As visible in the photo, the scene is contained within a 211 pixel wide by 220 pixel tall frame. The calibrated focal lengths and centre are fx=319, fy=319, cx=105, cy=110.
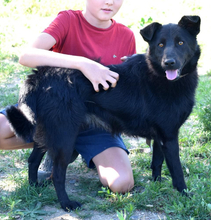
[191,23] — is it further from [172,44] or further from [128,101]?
[128,101]

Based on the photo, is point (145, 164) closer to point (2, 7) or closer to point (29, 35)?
point (29, 35)

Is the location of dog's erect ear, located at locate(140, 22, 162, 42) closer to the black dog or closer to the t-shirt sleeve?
the black dog

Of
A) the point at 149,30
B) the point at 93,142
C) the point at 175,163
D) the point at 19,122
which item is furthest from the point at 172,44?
the point at 19,122

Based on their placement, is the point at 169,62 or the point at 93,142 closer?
the point at 169,62

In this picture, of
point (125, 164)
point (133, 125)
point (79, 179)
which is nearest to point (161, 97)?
point (133, 125)

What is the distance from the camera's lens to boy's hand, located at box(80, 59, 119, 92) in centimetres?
241

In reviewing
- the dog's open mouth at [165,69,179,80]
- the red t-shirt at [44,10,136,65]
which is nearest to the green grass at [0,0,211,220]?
the dog's open mouth at [165,69,179,80]

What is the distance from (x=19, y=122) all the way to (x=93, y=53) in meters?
0.98

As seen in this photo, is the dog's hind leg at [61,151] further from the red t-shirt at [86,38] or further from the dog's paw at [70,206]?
the red t-shirt at [86,38]

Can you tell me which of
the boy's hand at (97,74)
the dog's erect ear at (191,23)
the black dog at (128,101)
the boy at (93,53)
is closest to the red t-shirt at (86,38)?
the boy at (93,53)

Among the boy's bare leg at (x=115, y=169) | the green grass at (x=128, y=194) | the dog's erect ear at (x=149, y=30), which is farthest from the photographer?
the boy's bare leg at (x=115, y=169)

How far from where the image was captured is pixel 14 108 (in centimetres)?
236

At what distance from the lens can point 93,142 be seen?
291cm

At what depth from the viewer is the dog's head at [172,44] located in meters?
2.36
